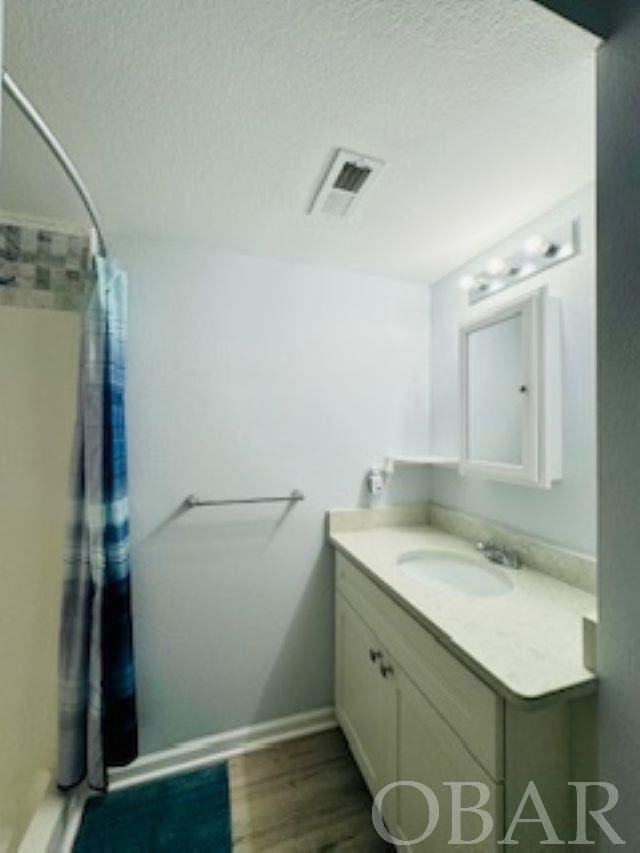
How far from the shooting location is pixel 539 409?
4.28 feet

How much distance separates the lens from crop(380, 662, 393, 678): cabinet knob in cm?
123

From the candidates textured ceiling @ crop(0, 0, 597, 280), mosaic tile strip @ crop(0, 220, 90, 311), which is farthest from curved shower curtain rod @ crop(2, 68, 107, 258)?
mosaic tile strip @ crop(0, 220, 90, 311)

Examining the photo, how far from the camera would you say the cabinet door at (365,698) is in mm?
1253

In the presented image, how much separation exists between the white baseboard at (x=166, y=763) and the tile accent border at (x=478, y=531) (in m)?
0.87

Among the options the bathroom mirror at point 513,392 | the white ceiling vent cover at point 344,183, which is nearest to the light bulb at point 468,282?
the bathroom mirror at point 513,392

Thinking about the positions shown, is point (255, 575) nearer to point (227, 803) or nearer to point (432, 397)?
point (227, 803)

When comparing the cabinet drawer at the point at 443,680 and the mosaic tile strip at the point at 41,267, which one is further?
the mosaic tile strip at the point at 41,267

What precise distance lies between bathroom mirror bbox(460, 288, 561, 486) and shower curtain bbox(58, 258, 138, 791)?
1.38m

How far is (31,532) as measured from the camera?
4.62 ft

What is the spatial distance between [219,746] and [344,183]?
87.8 inches

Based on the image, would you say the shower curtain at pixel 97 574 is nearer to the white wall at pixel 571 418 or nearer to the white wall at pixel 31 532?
the white wall at pixel 31 532

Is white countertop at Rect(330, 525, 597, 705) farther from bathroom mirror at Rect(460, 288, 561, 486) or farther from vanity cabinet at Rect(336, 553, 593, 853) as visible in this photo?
bathroom mirror at Rect(460, 288, 561, 486)

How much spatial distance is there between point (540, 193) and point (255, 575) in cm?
182

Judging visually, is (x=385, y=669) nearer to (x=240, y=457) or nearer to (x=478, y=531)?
(x=478, y=531)
